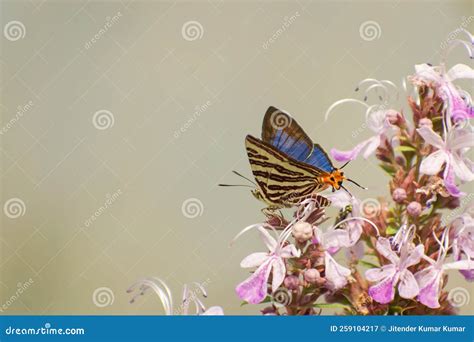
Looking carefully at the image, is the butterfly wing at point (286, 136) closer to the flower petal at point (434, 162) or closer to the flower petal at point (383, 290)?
the flower petal at point (434, 162)

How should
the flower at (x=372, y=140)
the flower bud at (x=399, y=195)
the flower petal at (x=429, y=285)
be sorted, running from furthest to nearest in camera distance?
the flower at (x=372, y=140)
the flower bud at (x=399, y=195)
the flower petal at (x=429, y=285)

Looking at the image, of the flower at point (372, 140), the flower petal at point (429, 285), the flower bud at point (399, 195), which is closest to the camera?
the flower petal at point (429, 285)

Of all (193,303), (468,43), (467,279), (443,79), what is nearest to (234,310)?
(193,303)

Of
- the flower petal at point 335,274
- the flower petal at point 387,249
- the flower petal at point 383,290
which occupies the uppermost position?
the flower petal at point 387,249

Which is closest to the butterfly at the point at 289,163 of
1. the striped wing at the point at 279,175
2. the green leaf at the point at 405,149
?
the striped wing at the point at 279,175

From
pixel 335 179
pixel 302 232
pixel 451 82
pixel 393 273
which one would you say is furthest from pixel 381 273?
pixel 451 82

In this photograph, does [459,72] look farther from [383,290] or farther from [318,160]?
[383,290]

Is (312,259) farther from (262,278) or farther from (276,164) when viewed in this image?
(276,164)
